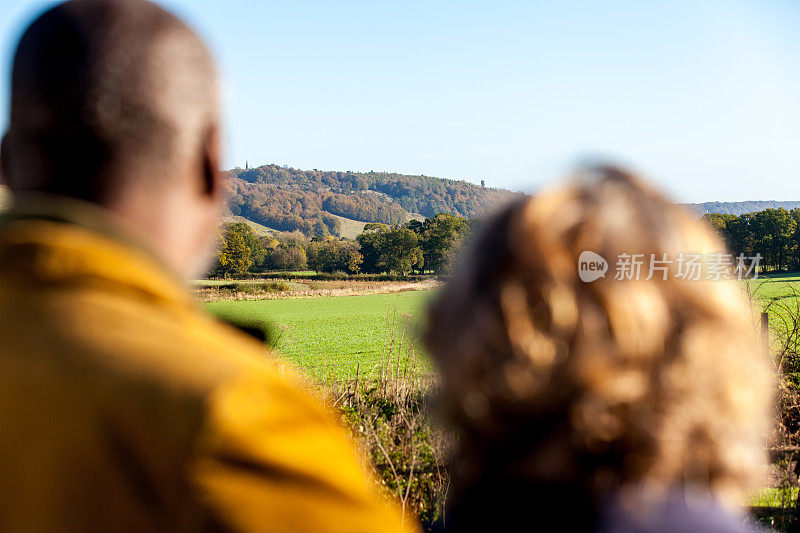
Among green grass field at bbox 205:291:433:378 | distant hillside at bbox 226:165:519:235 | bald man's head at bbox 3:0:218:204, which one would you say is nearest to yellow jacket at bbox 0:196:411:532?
bald man's head at bbox 3:0:218:204

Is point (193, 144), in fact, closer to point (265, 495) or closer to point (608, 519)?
point (265, 495)

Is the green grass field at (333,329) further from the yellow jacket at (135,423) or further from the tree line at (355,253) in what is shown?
the tree line at (355,253)

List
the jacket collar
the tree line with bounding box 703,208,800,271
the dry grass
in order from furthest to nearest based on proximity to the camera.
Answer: the tree line with bounding box 703,208,800,271 → the dry grass → the jacket collar

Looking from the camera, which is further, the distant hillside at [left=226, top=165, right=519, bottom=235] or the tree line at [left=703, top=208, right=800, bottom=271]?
the distant hillside at [left=226, top=165, right=519, bottom=235]

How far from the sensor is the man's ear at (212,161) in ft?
4.02

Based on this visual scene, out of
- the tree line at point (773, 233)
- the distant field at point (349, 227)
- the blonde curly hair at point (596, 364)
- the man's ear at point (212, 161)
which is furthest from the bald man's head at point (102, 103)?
the distant field at point (349, 227)

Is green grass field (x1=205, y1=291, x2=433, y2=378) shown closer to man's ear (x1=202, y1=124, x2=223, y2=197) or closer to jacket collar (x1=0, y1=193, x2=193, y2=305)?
man's ear (x1=202, y1=124, x2=223, y2=197)

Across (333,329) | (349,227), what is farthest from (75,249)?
(349,227)

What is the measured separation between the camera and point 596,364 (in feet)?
3.75

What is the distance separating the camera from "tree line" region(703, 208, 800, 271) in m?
57.1

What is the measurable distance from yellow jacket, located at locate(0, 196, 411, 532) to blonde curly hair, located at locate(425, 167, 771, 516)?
0.38 meters

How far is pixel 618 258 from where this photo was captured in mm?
1193

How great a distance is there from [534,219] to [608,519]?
549mm

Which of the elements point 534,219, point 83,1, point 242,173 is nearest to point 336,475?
point 534,219
